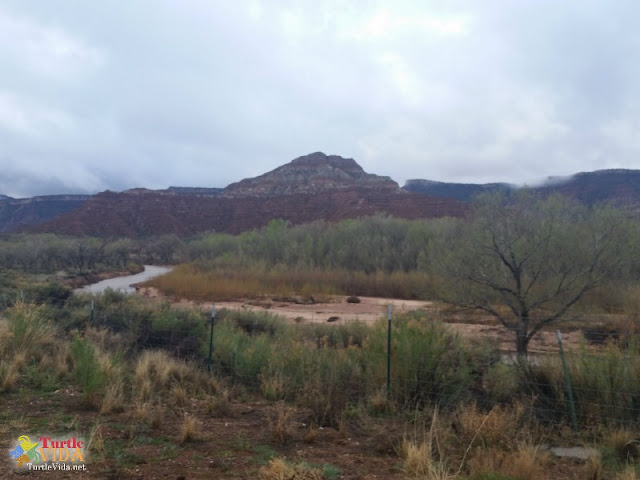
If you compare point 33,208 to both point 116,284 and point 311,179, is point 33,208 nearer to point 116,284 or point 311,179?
point 311,179

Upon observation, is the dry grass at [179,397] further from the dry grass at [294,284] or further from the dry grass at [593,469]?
the dry grass at [294,284]

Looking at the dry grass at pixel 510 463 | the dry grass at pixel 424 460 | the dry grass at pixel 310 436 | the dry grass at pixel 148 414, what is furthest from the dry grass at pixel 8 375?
the dry grass at pixel 510 463

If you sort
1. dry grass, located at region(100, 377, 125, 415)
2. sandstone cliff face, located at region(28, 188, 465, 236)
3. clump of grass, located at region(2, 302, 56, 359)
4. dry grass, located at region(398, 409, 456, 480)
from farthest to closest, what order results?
sandstone cliff face, located at region(28, 188, 465, 236) → clump of grass, located at region(2, 302, 56, 359) → dry grass, located at region(100, 377, 125, 415) → dry grass, located at region(398, 409, 456, 480)

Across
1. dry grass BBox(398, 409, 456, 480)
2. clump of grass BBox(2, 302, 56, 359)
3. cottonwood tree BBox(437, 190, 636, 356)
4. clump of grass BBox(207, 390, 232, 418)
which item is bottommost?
clump of grass BBox(207, 390, 232, 418)

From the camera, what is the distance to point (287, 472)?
469 centimetres

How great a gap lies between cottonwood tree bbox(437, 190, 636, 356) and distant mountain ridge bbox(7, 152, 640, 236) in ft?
265

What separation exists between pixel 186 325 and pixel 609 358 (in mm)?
9950

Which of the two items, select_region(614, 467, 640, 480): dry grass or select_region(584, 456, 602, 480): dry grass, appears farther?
select_region(584, 456, 602, 480): dry grass

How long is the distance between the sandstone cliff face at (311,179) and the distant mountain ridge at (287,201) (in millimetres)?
243

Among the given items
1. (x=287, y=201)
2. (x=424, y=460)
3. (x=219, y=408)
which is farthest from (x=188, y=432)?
(x=287, y=201)

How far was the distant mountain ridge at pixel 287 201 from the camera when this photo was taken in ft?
339

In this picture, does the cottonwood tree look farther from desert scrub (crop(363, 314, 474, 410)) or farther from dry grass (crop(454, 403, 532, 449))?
dry grass (crop(454, 403, 532, 449))

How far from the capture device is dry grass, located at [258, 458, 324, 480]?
464 centimetres

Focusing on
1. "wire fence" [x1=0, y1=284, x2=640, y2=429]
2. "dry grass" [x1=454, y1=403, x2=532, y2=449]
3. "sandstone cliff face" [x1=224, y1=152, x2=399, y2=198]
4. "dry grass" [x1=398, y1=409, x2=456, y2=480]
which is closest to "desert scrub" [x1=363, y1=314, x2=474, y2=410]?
"wire fence" [x1=0, y1=284, x2=640, y2=429]
